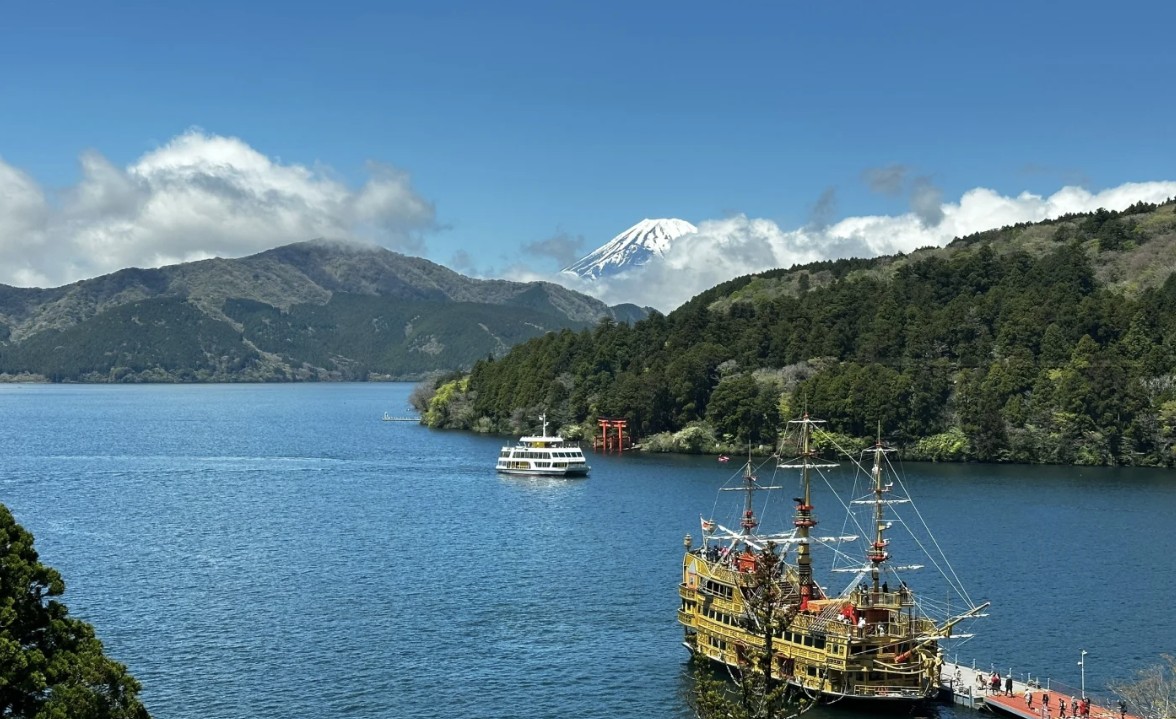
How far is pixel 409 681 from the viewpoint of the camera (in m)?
62.7

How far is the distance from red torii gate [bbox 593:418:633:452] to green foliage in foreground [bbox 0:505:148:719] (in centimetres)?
15579

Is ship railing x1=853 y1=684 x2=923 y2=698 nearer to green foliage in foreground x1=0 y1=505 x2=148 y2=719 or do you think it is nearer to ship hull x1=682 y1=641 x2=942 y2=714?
ship hull x1=682 y1=641 x2=942 y2=714

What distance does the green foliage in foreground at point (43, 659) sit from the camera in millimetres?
35062

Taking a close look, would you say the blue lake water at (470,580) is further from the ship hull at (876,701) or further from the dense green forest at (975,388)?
the dense green forest at (975,388)

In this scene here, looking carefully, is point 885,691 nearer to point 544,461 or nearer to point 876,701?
point 876,701

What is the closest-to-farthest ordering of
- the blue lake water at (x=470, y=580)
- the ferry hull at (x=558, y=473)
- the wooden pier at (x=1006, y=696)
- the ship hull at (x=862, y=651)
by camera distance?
the wooden pier at (x=1006, y=696), the ship hull at (x=862, y=651), the blue lake water at (x=470, y=580), the ferry hull at (x=558, y=473)

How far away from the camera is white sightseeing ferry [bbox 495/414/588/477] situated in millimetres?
156500

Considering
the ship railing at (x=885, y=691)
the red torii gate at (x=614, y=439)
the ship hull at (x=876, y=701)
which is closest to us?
the ship railing at (x=885, y=691)

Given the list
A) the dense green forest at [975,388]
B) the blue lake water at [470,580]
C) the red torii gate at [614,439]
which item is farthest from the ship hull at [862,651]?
the red torii gate at [614,439]

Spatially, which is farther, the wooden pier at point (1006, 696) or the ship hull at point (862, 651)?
the ship hull at point (862, 651)

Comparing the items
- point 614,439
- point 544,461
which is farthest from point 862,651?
point 614,439

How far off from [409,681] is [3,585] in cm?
2940

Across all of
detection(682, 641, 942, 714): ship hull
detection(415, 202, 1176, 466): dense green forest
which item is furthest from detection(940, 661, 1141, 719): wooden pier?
detection(415, 202, 1176, 466): dense green forest

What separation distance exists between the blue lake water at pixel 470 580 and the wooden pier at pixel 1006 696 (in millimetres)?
1575
